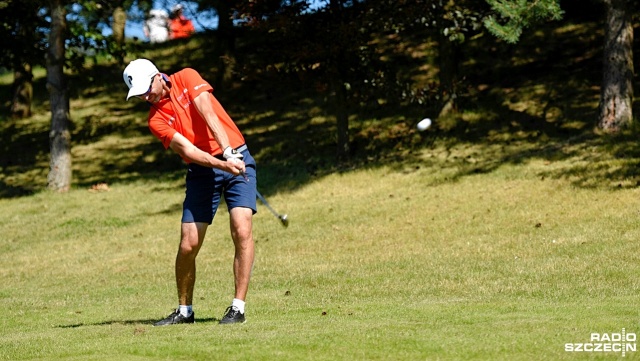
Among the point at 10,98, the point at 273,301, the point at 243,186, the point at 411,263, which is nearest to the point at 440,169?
the point at 411,263

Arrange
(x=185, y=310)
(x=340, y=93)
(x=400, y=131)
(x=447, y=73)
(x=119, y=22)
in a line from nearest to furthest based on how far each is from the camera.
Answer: (x=185, y=310) → (x=340, y=93) → (x=447, y=73) → (x=400, y=131) → (x=119, y=22)

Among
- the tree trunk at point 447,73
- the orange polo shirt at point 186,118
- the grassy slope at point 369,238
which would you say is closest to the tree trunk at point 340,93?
the grassy slope at point 369,238

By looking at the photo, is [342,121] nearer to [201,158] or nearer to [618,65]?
[618,65]

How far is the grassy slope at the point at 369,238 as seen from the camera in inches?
293

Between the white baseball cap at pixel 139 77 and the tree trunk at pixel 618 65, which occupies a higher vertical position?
the white baseball cap at pixel 139 77

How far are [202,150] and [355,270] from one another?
17.9ft

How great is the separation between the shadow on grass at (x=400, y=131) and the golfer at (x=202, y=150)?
33.3 feet

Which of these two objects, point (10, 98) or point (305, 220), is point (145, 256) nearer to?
point (305, 220)

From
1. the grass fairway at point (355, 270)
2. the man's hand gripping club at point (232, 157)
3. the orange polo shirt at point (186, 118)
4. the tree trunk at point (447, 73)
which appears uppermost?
the orange polo shirt at point (186, 118)

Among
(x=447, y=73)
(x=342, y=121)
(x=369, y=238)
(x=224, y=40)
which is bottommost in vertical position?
(x=369, y=238)

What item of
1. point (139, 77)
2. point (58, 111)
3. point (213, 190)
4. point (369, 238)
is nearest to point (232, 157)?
point (213, 190)

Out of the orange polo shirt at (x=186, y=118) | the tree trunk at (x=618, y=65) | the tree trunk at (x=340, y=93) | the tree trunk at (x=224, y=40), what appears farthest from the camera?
the tree trunk at (x=224, y=40)

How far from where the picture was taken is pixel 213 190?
324 inches

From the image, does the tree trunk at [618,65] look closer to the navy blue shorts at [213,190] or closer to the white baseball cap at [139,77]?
the navy blue shorts at [213,190]
